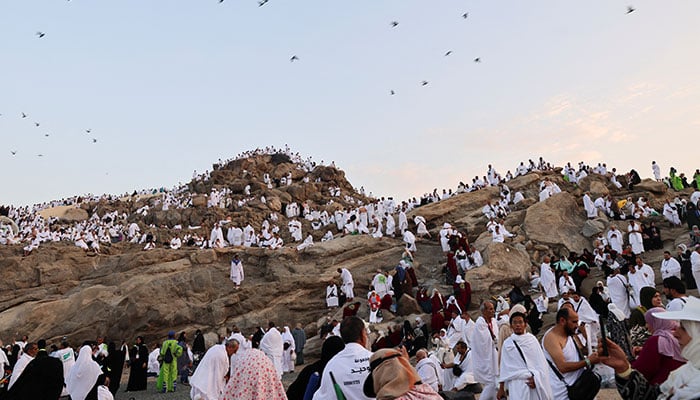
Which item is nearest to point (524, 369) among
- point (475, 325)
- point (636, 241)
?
point (475, 325)

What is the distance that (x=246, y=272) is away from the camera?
70.4ft

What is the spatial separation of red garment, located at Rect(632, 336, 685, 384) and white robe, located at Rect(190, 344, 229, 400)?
216 inches

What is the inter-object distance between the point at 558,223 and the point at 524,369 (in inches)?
703

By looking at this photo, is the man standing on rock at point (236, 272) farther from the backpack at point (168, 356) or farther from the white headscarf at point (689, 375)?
the white headscarf at point (689, 375)

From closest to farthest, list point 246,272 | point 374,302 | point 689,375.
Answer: point 689,375 → point 374,302 → point 246,272

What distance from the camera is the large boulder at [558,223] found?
2009cm

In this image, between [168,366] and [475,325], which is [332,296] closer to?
[168,366]

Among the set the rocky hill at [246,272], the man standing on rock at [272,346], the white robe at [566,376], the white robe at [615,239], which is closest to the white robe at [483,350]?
the white robe at [566,376]

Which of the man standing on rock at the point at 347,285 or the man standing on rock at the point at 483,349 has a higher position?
the man standing on rock at the point at 347,285

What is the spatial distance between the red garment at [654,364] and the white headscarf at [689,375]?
636 mm

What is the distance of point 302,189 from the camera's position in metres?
39.2

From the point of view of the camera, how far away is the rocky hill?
18.2 meters

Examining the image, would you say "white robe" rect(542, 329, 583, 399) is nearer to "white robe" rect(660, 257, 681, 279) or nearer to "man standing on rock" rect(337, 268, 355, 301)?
"white robe" rect(660, 257, 681, 279)

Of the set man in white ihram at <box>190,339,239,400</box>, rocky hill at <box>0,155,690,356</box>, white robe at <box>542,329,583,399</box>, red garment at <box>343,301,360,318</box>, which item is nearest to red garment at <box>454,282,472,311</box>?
rocky hill at <box>0,155,690,356</box>
